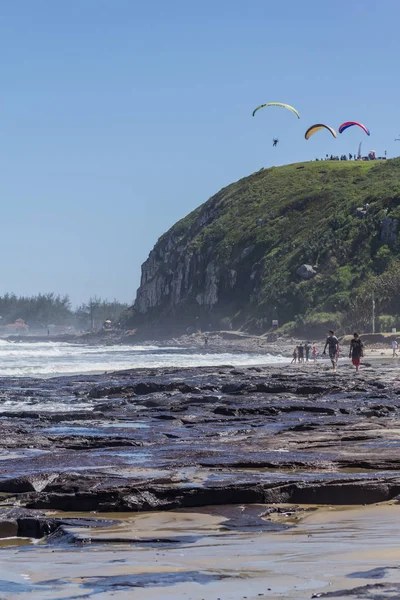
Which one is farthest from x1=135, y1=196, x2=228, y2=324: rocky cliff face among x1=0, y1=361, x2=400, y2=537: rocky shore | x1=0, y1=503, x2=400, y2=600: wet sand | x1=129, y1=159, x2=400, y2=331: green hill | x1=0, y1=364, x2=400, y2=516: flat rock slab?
x1=0, y1=503, x2=400, y2=600: wet sand

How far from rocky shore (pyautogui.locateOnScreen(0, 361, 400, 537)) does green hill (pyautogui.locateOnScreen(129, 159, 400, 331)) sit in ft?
191

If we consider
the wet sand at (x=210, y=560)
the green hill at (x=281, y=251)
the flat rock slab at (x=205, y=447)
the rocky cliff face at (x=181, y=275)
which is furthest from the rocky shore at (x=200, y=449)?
the rocky cliff face at (x=181, y=275)

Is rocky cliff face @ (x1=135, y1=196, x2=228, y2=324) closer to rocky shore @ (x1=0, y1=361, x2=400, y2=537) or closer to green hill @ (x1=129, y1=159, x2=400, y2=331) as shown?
green hill @ (x1=129, y1=159, x2=400, y2=331)

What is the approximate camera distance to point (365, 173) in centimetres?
13862

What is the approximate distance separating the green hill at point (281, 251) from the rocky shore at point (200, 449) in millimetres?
58142

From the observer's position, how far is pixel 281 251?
119812 mm

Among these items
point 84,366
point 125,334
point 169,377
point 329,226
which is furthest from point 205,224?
point 169,377

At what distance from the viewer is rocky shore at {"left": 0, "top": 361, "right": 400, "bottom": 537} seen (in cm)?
930

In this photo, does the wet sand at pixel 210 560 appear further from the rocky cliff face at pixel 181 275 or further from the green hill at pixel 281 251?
the rocky cliff face at pixel 181 275

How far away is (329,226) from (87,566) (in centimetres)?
10670

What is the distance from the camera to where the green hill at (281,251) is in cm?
9938

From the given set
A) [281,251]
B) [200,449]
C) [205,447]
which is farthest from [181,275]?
[200,449]

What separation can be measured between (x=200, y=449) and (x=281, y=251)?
353 feet

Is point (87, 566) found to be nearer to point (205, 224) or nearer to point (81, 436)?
point (81, 436)
